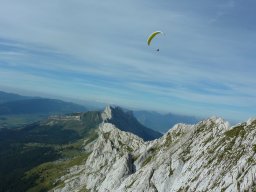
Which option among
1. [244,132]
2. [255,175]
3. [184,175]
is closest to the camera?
[255,175]

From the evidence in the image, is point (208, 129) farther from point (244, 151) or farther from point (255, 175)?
point (255, 175)

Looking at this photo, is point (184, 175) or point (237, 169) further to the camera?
point (184, 175)

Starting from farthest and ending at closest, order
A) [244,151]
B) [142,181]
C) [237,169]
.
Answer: [142,181]
[244,151]
[237,169]

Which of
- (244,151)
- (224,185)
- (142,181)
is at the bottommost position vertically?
(142,181)

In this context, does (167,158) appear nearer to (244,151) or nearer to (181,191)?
(181,191)

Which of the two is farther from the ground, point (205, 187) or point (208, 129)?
point (208, 129)

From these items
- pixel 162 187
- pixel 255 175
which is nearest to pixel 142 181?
pixel 162 187

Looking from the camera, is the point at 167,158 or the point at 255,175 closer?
the point at 255,175

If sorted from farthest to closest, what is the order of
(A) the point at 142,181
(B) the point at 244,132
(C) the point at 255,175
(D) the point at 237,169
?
(A) the point at 142,181 < (B) the point at 244,132 < (D) the point at 237,169 < (C) the point at 255,175

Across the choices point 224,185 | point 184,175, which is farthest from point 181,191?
point 224,185
